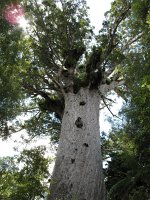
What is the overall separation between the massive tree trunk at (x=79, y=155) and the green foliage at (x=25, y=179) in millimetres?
709

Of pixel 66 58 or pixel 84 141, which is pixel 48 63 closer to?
pixel 66 58

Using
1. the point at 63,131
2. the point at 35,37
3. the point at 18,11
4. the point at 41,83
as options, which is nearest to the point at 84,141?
the point at 63,131

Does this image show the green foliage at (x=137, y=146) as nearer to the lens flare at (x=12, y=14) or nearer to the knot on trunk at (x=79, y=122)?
the knot on trunk at (x=79, y=122)

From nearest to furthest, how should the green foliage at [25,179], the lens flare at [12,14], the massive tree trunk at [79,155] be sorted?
the green foliage at [25,179]
the lens flare at [12,14]
the massive tree trunk at [79,155]

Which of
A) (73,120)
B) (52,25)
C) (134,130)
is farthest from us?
(52,25)

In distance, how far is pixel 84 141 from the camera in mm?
8961

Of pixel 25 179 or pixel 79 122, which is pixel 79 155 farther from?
pixel 25 179

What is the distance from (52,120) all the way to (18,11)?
7.19 m

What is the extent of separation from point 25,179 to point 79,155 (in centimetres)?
302

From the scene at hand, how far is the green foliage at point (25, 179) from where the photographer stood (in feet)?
16.9

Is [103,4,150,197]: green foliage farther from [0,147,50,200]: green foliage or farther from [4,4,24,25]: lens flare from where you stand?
[4,4,24,25]: lens flare

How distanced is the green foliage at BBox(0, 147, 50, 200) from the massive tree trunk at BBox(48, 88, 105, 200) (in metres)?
0.71

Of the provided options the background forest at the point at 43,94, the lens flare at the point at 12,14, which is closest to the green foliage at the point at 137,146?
the background forest at the point at 43,94

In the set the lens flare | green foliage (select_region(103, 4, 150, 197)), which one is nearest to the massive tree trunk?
green foliage (select_region(103, 4, 150, 197))
